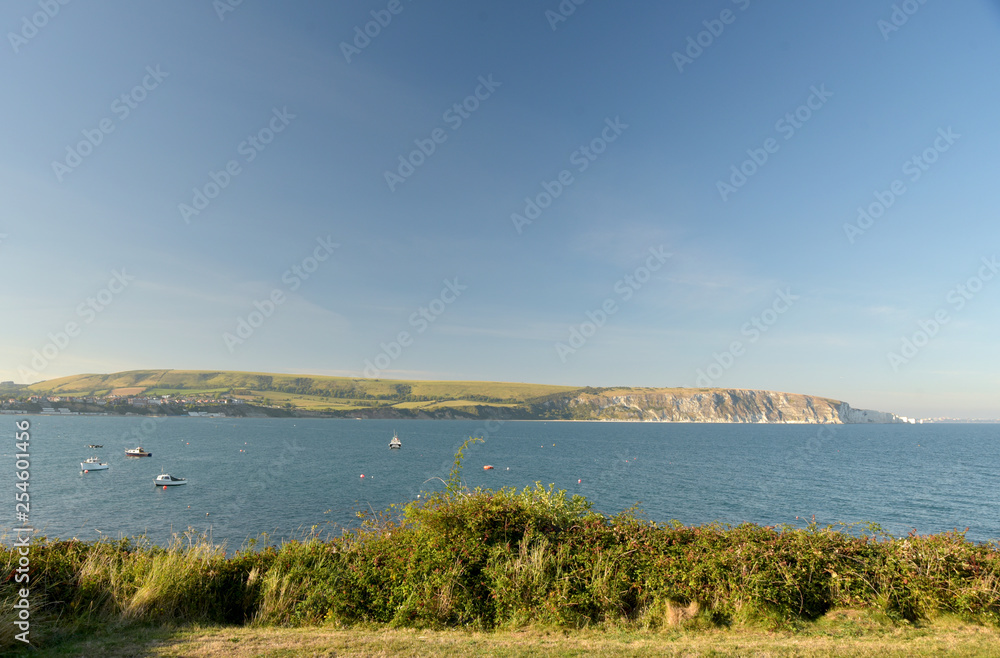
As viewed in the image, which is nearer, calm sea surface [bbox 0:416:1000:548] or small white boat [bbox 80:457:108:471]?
calm sea surface [bbox 0:416:1000:548]

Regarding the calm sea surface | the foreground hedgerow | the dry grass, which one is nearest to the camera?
the dry grass

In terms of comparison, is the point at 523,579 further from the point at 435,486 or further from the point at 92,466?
Result: the point at 92,466

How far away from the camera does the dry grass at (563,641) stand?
7461 mm

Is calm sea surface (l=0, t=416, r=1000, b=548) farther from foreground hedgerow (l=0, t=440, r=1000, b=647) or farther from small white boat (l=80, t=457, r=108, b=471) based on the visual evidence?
foreground hedgerow (l=0, t=440, r=1000, b=647)

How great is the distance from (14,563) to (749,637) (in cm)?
1394

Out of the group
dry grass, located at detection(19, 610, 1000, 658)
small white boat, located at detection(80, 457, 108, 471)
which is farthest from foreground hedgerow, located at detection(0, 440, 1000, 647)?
small white boat, located at detection(80, 457, 108, 471)

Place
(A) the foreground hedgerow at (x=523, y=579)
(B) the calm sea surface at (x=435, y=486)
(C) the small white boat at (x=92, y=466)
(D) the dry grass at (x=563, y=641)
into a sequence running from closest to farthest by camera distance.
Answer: (D) the dry grass at (x=563, y=641), (A) the foreground hedgerow at (x=523, y=579), (B) the calm sea surface at (x=435, y=486), (C) the small white boat at (x=92, y=466)

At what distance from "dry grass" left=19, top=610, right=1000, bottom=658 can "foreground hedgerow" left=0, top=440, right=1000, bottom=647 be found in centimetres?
43

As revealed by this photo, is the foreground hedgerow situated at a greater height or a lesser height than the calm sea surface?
greater

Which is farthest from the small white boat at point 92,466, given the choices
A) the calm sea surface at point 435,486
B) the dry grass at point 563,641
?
the dry grass at point 563,641

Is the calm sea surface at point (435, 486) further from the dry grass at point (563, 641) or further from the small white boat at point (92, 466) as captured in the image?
the dry grass at point (563, 641)

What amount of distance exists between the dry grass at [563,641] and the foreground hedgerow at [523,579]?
16.9 inches

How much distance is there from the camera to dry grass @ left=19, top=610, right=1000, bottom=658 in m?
7.46

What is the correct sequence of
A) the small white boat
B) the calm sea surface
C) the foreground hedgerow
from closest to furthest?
the foreground hedgerow → the calm sea surface → the small white boat
